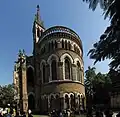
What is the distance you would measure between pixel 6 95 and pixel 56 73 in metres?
16.7

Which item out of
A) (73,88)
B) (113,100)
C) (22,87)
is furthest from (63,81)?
(113,100)

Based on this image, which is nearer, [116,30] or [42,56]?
[116,30]

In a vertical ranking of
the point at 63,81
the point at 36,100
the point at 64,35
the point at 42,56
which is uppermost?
the point at 64,35

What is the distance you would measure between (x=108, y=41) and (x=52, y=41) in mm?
39706

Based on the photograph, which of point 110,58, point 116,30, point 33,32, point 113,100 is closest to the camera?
point 116,30

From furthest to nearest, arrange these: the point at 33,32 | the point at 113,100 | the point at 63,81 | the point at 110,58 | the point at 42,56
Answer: the point at 33,32 → the point at 42,56 → the point at 63,81 → the point at 113,100 → the point at 110,58

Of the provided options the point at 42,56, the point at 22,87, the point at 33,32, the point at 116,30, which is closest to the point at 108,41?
the point at 116,30

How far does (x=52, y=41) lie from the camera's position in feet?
156

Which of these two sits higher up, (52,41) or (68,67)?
(52,41)

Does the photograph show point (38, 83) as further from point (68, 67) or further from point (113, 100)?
point (113, 100)

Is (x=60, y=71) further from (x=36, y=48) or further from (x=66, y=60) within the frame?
(x=36, y=48)

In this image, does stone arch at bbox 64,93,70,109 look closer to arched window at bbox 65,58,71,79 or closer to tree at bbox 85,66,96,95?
arched window at bbox 65,58,71,79

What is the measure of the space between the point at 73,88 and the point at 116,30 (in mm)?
38672

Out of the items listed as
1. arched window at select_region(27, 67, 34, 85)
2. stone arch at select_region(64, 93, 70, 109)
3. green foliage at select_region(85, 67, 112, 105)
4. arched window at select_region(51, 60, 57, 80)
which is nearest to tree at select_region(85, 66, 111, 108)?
green foliage at select_region(85, 67, 112, 105)
